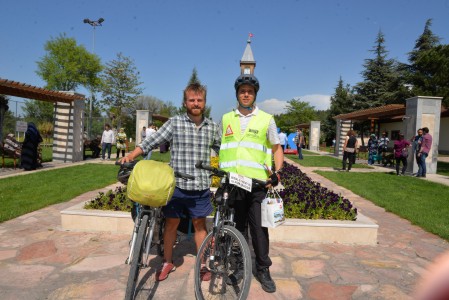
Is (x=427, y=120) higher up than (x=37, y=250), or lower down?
higher up

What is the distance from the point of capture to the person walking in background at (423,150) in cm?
1326

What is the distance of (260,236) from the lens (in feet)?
10.8

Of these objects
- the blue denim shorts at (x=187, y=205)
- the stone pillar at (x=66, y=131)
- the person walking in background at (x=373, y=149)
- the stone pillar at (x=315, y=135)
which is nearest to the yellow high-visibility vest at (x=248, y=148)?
the blue denim shorts at (x=187, y=205)

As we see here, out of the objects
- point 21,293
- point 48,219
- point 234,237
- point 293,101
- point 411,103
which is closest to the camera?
point 234,237

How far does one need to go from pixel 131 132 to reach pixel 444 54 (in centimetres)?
3226

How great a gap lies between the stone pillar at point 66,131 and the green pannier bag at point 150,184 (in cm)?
1424

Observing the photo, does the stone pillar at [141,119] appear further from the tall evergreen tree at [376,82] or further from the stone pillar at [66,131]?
the tall evergreen tree at [376,82]

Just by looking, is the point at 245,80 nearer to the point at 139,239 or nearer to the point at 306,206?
the point at 139,239

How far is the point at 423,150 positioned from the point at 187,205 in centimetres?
1281

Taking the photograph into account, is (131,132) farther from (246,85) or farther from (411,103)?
(246,85)

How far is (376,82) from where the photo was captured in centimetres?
4681

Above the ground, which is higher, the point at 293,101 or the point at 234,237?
the point at 293,101

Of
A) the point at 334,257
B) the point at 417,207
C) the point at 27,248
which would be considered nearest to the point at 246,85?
the point at 334,257

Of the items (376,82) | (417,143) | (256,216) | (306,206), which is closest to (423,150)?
(417,143)
